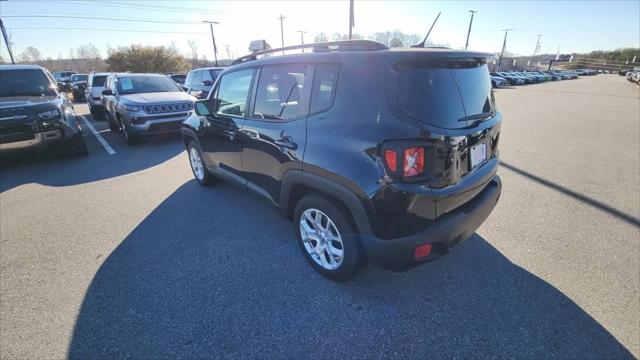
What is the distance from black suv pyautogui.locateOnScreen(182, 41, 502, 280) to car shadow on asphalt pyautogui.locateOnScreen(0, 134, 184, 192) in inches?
173

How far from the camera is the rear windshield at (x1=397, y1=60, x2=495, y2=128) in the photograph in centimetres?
182

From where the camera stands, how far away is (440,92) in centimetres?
191

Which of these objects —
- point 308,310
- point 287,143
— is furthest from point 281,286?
point 287,143

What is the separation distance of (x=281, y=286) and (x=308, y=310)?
13.9 inches

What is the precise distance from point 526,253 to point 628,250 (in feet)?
3.33

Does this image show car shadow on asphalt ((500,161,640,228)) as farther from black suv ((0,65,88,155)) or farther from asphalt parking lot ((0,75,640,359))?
black suv ((0,65,88,155))

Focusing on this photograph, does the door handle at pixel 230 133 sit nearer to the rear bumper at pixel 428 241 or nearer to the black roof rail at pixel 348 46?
the black roof rail at pixel 348 46

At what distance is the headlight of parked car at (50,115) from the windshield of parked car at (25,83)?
103 cm

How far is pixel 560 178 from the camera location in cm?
474

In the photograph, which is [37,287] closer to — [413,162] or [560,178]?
[413,162]

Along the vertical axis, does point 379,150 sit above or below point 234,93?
below

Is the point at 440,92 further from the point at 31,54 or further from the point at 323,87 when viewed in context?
the point at 31,54

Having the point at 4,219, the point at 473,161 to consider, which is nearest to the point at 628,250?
the point at 473,161

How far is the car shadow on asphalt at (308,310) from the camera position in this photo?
1.91 meters
